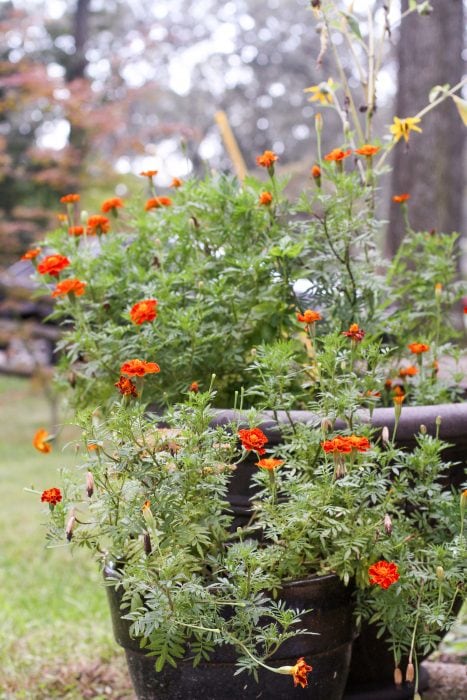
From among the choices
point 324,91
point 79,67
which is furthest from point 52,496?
point 79,67

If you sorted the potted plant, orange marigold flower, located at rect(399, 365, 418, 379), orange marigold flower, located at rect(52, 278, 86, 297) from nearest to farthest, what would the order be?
the potted plant
orange marigold flower, located at rect(52, 278, 86, 297)
orange marigold flower, located at rect(399, 365, 418, 379)

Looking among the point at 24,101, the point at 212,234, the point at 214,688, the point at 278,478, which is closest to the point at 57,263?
the point at 212,234

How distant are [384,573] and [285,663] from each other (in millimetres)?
267

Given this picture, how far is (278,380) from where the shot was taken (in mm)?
1585

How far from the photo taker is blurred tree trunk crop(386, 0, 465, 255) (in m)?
4.74

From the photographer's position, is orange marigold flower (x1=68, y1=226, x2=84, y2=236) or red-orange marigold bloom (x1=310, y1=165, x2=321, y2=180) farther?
orange marigold flower (x1=68, y1=226, x2=84, y2=236)

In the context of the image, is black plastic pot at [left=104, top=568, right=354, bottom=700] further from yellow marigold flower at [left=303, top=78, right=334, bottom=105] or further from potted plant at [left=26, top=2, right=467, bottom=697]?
yellow marigold flower at [left=303, top=78, right=334, bottom=105]

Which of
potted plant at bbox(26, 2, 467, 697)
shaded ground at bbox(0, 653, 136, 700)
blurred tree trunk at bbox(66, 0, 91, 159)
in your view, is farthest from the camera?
blurred tree trunk at bbox(66, 0, 91, 159)

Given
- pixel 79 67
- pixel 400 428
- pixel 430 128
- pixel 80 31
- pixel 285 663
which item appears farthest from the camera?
pixel 80 31

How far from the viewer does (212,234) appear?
1.98 meters

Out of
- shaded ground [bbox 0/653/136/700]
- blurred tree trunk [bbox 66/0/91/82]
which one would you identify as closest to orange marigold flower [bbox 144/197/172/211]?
shaded ground [bbox 0/653/136/700]

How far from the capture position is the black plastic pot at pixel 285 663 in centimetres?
152

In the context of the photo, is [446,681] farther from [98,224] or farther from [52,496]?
[98,224]

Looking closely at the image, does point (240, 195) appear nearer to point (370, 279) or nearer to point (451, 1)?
point (370, 279)
